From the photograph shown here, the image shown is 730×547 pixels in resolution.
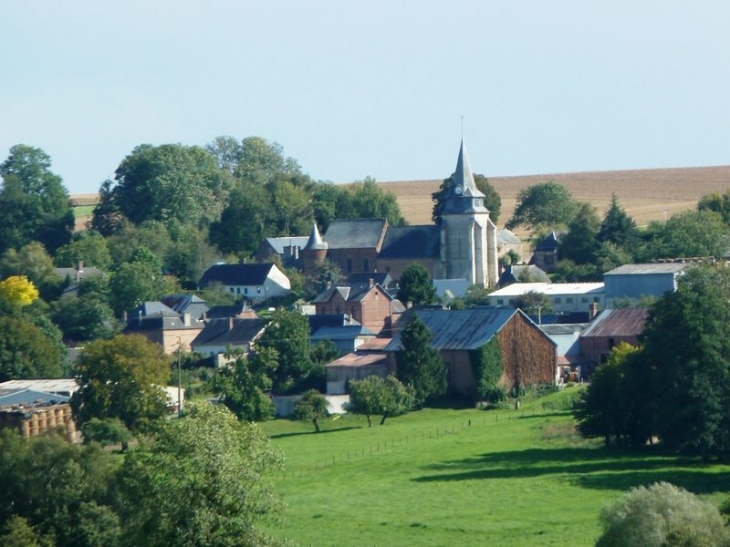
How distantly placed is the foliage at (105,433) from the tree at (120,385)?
1118 mm

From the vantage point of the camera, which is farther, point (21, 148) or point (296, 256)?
point (21, 148)

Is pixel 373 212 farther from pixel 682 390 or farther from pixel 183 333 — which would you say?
pixel 682 390

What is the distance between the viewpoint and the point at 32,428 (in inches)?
2426

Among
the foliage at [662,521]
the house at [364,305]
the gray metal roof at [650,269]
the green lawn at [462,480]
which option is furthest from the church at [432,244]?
the foliage at [662,521]

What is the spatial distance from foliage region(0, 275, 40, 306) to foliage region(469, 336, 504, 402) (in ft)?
104

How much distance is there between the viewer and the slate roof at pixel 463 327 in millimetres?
68000

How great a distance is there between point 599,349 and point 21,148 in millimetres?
60484

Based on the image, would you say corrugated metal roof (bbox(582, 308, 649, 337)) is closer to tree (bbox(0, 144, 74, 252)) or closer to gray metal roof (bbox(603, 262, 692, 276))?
gray metal roof (bbox(603, 262, 692, 276))

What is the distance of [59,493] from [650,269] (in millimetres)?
47343

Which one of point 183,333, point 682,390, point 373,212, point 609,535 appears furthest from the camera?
point 373,212

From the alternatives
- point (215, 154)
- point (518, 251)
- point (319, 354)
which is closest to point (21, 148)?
point (215, 154)

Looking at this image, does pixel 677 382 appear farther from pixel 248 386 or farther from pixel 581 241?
pixel 581 241

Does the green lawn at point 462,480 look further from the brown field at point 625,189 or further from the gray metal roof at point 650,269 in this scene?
the brown field at point 625,189

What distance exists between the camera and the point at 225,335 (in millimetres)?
80250
